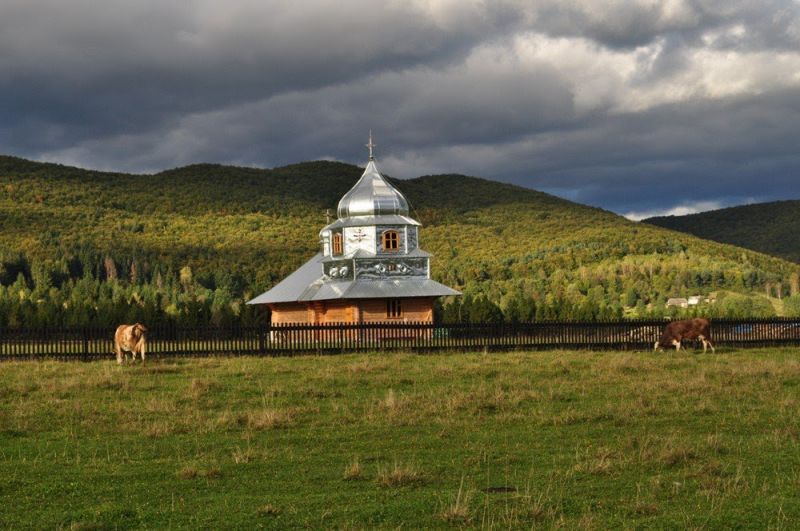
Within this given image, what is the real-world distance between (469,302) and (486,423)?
57186 mm

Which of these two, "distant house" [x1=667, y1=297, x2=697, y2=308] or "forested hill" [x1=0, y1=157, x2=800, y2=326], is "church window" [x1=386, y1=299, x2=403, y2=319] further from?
"distant house" [x1=667, y1=297, x2=697, y2=308]

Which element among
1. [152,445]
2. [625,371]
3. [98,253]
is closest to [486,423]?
[152,445]

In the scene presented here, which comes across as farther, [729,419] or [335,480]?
[729,419]

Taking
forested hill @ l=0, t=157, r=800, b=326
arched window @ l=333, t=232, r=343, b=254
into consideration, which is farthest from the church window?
forested hill @ l=0, t=157, r=800, b=326

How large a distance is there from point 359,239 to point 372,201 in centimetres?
212

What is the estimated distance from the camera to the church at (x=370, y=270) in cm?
5178

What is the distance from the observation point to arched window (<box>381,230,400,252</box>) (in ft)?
178

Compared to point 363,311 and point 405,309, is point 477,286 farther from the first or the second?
point 363,311

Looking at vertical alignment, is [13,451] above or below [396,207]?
below

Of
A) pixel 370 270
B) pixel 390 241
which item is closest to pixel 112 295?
pixel 390 241

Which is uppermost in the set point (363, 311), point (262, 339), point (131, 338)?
point (363, 311)

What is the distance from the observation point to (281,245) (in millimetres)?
131500

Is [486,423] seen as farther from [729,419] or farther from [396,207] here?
[396,207]

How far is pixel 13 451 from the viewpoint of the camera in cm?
1416
